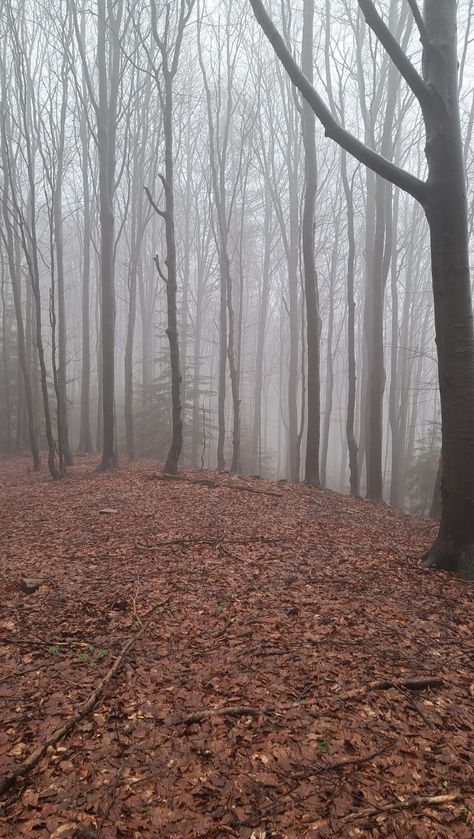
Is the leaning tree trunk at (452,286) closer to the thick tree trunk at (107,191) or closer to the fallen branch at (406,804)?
the fallen branch at (406,804)

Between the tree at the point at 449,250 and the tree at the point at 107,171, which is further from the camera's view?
the tree at the point at 107,171

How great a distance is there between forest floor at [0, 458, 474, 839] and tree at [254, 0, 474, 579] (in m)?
0.67

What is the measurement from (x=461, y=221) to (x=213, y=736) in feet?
13.6

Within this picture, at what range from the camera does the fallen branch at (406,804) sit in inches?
66.7

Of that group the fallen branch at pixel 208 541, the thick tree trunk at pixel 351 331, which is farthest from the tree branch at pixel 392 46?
the thick tree trunk at pixel 351 331

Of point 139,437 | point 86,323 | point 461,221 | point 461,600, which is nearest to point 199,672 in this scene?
point 461,600

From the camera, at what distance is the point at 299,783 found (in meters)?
1.85

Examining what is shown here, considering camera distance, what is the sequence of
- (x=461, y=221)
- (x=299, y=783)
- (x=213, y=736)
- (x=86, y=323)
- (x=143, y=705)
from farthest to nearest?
(x=86, y=323), (x=461, y=221), (x=143, y=705), (x=213, y=736), (x=299, y=783)

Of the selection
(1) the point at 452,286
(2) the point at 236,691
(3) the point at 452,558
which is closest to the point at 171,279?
(1) the point at 452,286

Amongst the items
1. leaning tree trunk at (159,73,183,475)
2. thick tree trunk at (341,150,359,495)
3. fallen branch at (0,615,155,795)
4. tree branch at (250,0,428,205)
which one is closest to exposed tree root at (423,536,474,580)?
fallen branch at (0,615,155,795)

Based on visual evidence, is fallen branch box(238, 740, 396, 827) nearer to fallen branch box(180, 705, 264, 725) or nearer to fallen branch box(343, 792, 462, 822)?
fallen branch box(343, 792, 462, 822)

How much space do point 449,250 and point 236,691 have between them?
12.1ft

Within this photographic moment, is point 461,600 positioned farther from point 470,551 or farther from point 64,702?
point 64,702

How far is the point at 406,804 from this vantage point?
1727 millimetres
